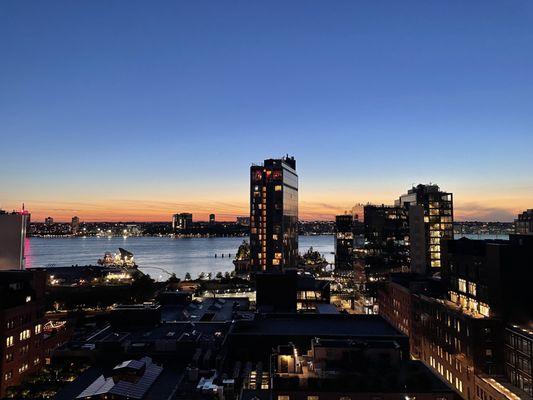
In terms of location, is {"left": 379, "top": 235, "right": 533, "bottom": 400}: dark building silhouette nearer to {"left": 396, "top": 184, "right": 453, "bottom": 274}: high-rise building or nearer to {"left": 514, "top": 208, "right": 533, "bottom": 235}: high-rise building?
{"left": 396, "top": 184, "right": 453, "bottom": 274}: high-rise building

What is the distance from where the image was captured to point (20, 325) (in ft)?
155

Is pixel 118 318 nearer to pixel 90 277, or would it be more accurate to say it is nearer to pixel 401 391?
pixel 401 391

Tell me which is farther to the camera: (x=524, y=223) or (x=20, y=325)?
(x=524, y=223)

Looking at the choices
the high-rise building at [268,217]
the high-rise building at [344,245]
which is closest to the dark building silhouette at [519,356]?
the high-rise building at [268,217]

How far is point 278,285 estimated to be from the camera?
67.7 metres

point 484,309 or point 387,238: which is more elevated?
point 387,238

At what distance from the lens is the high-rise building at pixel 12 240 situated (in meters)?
88.1

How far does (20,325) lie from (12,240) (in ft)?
162

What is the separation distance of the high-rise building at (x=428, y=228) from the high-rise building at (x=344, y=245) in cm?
4993

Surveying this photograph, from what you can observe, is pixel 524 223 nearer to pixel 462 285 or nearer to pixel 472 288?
pixel 462 285

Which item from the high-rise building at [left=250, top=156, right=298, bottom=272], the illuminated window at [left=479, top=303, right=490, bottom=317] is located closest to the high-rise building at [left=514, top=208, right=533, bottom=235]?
the high-rise building at [left=250, top=156, right=298, bottom=272]

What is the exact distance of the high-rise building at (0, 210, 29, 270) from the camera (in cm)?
8812

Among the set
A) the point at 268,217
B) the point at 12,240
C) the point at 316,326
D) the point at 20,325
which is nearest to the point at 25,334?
the point at 20,325

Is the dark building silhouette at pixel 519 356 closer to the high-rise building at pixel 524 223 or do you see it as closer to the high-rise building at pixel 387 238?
the high-rise building at pixel 387 238
